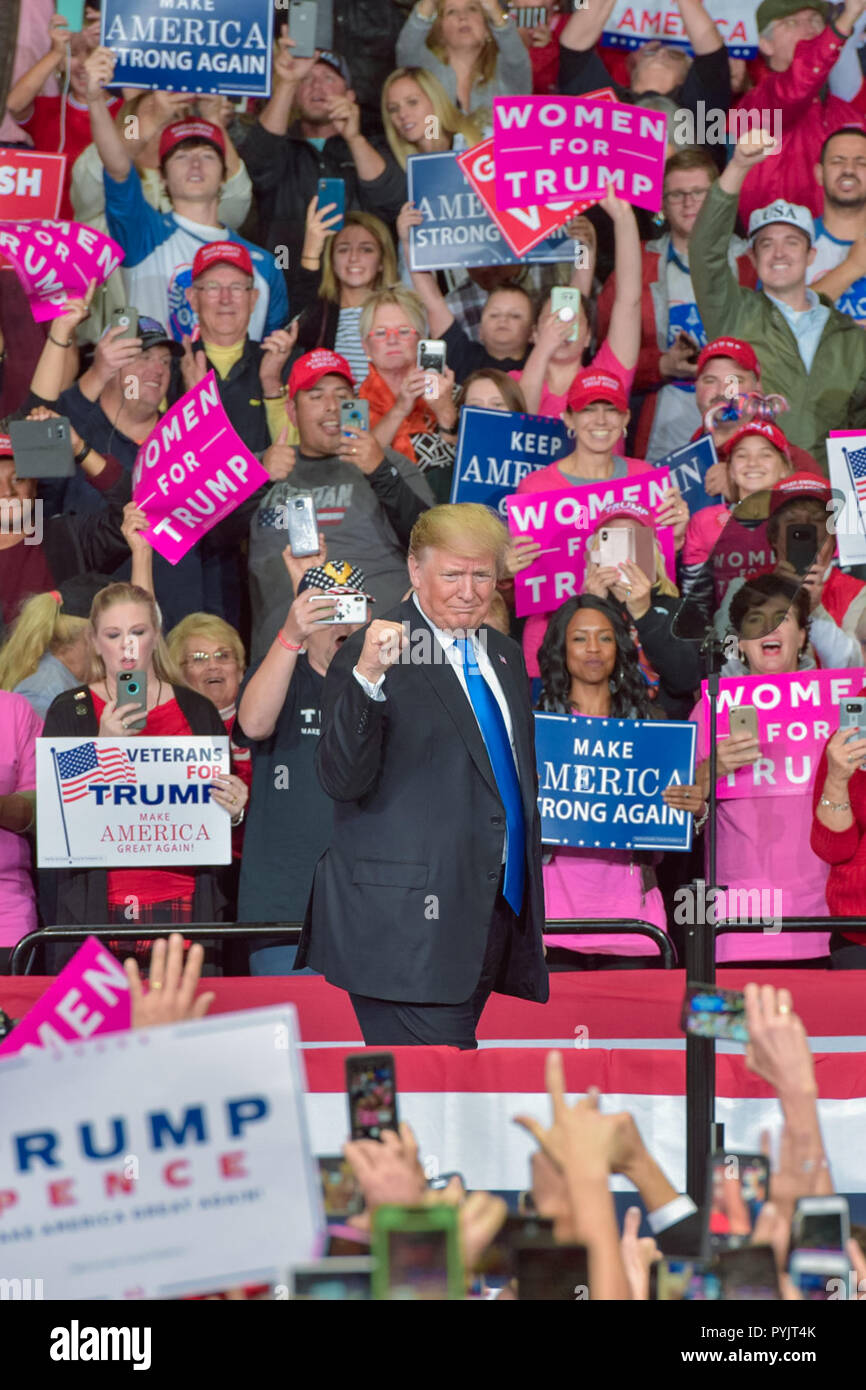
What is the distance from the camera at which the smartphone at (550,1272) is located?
2203 millimetres

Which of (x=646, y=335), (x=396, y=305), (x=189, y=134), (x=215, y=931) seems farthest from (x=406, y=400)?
(x=215, y=931)

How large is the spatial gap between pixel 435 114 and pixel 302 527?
9.28 feet

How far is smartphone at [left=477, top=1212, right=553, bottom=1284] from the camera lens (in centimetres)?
225

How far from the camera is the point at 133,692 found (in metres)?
5.67

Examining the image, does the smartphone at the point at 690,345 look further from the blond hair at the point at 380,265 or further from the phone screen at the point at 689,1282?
the phone screen at the point at 689,1282

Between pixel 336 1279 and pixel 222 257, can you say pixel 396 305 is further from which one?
pixel 336 1279

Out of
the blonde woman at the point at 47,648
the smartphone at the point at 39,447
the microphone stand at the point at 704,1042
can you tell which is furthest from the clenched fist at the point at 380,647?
the smartphone at the point at 39,447

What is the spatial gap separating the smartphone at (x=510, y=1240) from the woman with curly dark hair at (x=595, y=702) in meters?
3.23

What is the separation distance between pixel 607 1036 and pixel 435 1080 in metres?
0.67

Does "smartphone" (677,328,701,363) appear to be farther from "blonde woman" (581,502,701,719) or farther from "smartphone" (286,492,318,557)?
"smartphone" (286,492,318,557)

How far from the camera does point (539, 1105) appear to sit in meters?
4.60

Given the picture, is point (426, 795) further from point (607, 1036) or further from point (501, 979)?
point (607, 1036)

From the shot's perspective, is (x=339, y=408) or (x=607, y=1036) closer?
(x=607, y=1036)

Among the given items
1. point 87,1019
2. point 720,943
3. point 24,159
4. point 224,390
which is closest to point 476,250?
point 224,390
